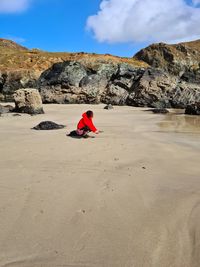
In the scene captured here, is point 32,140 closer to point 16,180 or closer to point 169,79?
point 16,180

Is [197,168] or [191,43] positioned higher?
[191,43]

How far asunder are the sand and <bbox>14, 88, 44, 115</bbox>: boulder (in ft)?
31.3

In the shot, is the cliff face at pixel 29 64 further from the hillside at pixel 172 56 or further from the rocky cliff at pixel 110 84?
the hillside at pixel 172 56

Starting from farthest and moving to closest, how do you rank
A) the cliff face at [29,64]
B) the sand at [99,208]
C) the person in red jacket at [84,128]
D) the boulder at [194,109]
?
the cliff face at [29,64] < the boulder at [194,109] < the person in red jacket at [84,128] < the sand at [99,208]

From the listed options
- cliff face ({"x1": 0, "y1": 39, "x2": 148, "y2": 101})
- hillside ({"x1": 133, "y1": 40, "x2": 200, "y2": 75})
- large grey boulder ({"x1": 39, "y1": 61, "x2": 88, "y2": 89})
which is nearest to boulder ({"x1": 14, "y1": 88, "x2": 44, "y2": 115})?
large grey boulder ({"x1": 39, "y1": 61, "x2": 88, "y2": 89})

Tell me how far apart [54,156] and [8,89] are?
25.0 meters

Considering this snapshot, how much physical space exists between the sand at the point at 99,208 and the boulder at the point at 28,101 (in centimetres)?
953

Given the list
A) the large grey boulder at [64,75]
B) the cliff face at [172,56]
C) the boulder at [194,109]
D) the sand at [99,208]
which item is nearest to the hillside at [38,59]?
the cliff face at [172,56]

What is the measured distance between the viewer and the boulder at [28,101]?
1652cm

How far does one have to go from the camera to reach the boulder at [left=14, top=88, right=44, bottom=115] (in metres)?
16.5

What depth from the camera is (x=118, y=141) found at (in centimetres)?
839

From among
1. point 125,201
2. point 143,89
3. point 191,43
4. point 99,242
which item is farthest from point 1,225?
point 191,43

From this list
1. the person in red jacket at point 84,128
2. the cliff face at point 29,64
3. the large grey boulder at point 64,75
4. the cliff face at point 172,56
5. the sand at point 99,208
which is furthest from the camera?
the cliff face at point 172,56

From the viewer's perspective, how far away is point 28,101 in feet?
54.7
